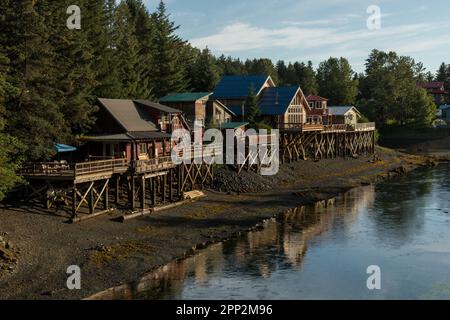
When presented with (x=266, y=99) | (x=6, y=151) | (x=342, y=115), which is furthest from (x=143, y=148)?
(x=342, y=115)

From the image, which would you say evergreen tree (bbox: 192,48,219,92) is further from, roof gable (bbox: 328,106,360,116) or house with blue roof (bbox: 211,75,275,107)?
roof gable (bbox: 328,106,360,116)

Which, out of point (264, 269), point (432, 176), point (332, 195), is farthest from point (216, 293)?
point (432, 176)

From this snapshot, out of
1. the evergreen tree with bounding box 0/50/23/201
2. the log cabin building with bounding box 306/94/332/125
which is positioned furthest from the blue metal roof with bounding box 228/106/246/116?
the evergreen tree with bounding box 0/50/23/201

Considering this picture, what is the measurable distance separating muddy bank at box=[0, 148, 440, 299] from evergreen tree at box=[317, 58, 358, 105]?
67787 mm

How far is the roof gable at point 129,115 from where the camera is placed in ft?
140

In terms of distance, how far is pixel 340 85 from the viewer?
114m

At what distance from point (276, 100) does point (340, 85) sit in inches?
1999

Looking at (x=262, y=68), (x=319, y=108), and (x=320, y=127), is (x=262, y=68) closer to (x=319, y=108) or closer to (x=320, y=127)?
(x=319, y=108)

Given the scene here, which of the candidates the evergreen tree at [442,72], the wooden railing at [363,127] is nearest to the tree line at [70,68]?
the wooden railing at [363,127]

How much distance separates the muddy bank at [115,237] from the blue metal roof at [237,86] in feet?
64.8

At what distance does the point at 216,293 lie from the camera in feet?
81.0

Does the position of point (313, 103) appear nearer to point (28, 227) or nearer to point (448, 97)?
point (28, 227)

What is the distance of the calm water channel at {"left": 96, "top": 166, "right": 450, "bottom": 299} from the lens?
25.0m

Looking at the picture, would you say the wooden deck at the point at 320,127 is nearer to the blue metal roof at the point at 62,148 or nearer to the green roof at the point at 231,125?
the green roof at the point at 231,125
